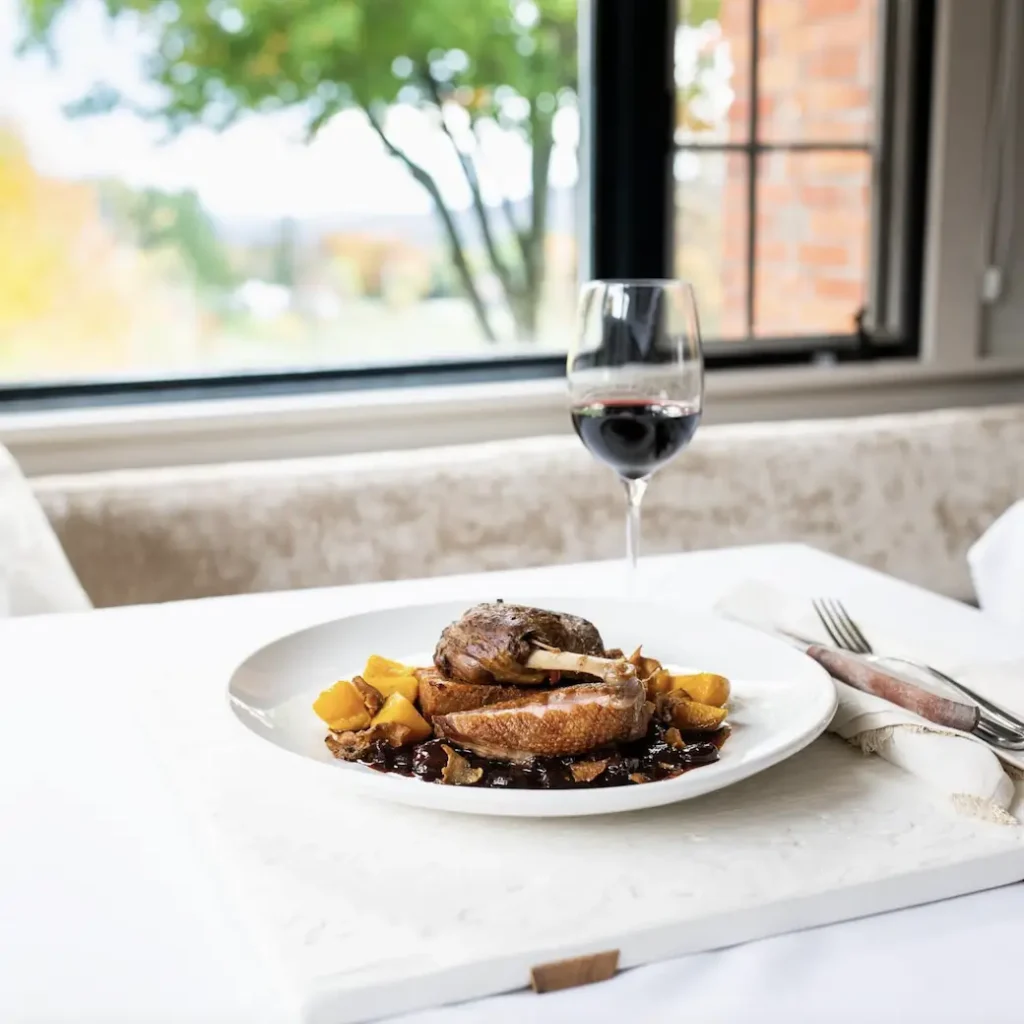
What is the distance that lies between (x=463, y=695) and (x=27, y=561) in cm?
100

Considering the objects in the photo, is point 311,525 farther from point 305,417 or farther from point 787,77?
point 787,77

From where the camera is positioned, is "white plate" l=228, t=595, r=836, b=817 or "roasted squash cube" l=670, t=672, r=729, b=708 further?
"roasted squash cube" l=670, t=672, r=729, b=708

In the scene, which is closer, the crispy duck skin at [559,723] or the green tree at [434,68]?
the crispy duck skin at [559,723]

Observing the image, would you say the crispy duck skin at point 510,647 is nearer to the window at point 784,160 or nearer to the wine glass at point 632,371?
the wine glass at point 632,371

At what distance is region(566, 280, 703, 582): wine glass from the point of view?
94cm

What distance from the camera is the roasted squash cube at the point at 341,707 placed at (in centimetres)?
72

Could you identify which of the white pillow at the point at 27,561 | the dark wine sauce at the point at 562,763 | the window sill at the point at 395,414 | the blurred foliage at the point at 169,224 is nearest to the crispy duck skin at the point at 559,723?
the dark wine sauce at the point at 562,763

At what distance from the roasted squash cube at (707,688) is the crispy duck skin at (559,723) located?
83mm

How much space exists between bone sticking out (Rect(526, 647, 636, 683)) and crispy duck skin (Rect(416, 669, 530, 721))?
20 millimetres

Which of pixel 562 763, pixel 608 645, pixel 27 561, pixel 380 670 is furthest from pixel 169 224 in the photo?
pixel 562 763

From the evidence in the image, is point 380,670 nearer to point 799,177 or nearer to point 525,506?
point 525,506

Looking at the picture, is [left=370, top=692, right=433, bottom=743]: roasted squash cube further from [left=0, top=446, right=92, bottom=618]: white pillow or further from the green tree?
the green tree

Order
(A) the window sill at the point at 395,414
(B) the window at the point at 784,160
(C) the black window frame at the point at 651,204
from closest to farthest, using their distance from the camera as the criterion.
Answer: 1. (A) the window sill at the point at 395,414
2. (C) the black window frame at the point at 651,204
3. (B) the window at the point at 784,160

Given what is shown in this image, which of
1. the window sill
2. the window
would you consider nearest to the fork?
the window sill
